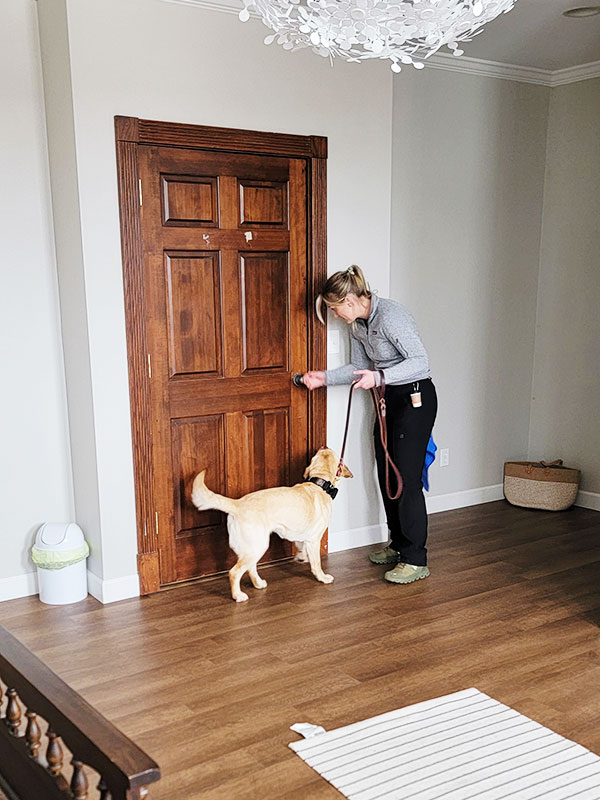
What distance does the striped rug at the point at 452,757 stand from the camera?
7.59 feet

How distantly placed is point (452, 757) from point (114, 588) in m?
1.77

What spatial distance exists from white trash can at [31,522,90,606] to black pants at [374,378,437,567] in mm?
1495

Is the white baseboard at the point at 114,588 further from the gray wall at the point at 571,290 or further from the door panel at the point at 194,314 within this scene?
the gray wall at the point at 571,290

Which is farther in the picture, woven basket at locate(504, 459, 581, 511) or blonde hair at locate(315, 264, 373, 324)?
woven basket at locate(504, 459, 581, 511)

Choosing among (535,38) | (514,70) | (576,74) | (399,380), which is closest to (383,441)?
(399,380)

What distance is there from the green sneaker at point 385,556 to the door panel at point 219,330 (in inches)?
20.2

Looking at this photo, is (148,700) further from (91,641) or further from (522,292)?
(522,292)

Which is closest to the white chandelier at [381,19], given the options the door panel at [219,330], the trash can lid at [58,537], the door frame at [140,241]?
the door frame at [140,241]

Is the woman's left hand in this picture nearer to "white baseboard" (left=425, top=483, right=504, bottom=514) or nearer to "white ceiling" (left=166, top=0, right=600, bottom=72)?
"white baseboard" (left=425, top=483, right=504, bottom=514)

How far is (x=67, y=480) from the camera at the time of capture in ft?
12.4

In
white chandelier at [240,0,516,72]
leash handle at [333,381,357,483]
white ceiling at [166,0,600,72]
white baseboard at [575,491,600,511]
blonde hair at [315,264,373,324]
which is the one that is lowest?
white baseboard at [575,491,600,511]

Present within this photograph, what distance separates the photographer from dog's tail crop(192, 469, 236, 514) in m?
3.56

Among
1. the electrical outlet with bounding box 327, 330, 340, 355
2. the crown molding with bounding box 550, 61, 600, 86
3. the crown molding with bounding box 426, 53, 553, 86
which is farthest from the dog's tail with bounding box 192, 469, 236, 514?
the crown molding with bounding box 550, 61, 600, 86

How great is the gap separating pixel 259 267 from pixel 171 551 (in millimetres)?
1408
